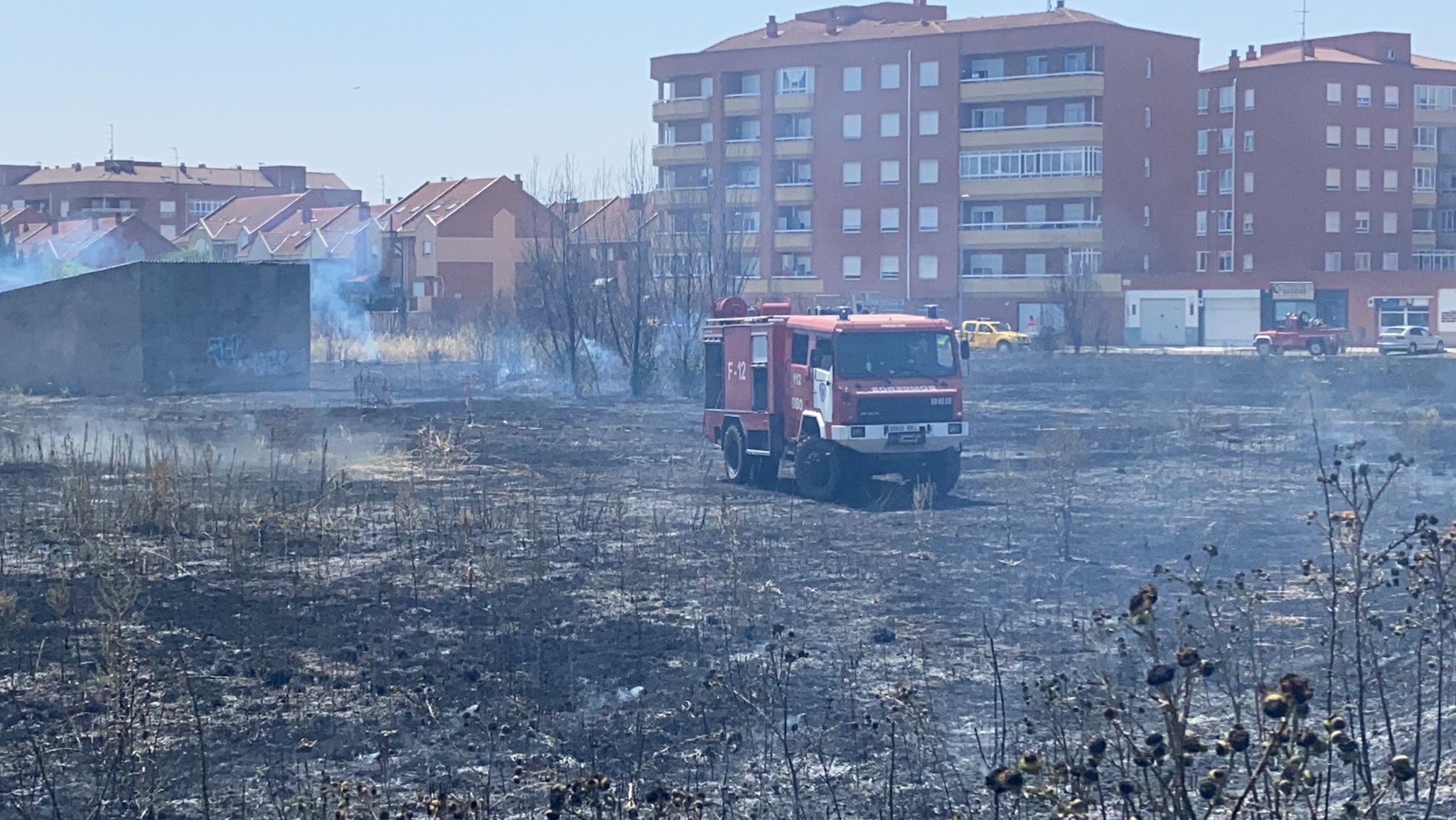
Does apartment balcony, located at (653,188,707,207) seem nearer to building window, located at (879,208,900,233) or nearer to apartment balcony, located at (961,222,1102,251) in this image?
building window, located at (879,208,900,233)

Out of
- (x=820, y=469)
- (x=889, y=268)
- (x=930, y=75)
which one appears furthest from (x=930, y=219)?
(x=820, y=469)

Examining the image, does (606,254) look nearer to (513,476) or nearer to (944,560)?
(513,476)

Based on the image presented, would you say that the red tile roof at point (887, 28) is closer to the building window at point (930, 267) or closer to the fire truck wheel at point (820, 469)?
the building window at point (930, 267)

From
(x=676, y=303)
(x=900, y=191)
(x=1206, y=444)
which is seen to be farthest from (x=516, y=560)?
(x=900, y=191)

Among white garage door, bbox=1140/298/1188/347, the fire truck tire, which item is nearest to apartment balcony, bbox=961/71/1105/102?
white garage door, bbox=1140/298/1188/347

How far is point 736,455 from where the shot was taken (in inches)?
813

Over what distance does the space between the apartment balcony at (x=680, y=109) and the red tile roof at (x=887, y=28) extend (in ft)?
10.0

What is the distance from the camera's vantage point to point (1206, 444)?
25.4 metres

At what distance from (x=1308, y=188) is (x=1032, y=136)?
16.7 metres

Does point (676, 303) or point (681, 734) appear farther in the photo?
point (676, 303)

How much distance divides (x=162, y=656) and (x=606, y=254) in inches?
1294

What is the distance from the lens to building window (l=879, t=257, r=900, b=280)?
256ft

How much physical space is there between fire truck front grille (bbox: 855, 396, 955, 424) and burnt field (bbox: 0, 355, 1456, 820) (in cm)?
105

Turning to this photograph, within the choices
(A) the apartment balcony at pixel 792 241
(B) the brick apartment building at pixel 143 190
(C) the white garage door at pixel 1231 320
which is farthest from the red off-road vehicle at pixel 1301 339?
(B) the brick apartment building at pixel 143 190
